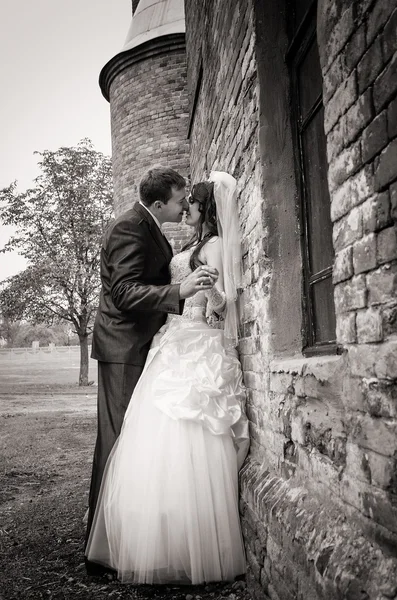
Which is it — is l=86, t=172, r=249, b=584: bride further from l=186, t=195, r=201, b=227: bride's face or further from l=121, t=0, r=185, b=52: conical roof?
l=121, t=0, r=185, b=52: conical roof

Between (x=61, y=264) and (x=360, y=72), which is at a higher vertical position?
(x=61, y=264)

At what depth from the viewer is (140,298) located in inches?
125

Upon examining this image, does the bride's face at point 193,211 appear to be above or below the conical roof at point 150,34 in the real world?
below

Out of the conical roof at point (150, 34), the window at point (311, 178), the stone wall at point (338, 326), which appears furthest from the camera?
the conical roof at point (150, 34)

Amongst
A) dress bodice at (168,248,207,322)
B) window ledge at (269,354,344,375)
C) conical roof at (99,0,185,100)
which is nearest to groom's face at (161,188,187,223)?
dress bodice at (168,248,207,322)

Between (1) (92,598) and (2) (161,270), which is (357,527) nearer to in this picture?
(1) (92,598)

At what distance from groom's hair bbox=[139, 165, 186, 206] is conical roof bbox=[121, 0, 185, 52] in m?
9.15

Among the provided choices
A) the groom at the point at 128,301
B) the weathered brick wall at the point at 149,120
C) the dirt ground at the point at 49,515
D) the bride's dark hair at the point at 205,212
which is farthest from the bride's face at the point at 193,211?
the weathered brick wall at the point at 149,120

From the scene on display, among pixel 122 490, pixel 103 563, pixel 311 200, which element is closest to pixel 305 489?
pixel 122 490

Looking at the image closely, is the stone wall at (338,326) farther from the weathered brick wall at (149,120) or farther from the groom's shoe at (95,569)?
the weathered brick wall at (149,120)

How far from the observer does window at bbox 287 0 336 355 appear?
2393 mm

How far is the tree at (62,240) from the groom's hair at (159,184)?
17950 mm

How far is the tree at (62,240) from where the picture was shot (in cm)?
2128

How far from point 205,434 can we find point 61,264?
62.8 feet
